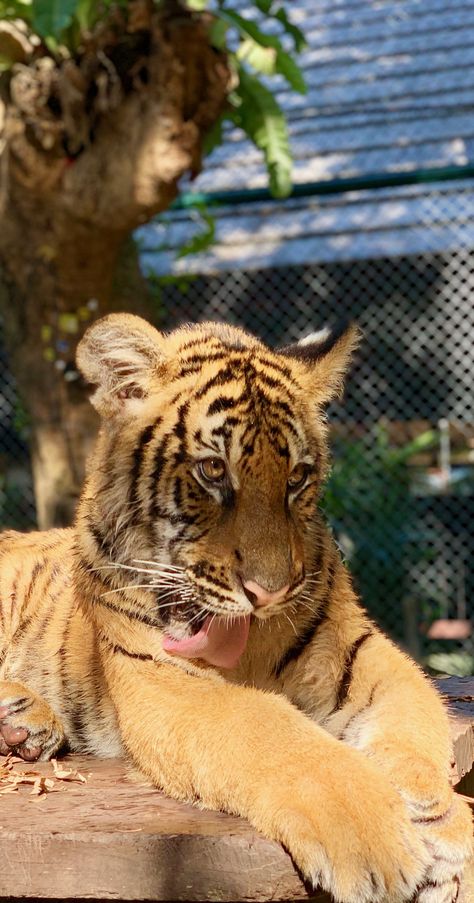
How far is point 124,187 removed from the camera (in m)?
5.87

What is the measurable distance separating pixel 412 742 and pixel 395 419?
5.69m

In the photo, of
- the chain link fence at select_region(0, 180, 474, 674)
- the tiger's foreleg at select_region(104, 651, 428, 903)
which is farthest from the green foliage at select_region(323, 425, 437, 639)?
the tiger's foreleg at select_region(104, 651, 428, 903)

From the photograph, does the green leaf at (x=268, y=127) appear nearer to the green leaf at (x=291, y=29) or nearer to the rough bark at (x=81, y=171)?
the green leaf at (x=291, y=29)

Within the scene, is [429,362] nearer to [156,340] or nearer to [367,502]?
[367,502]

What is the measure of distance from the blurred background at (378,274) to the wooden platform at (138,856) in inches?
181

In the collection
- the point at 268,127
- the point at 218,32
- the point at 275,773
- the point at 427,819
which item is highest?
the point at 218,32

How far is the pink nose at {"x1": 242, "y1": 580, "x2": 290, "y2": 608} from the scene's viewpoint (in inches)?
94.1

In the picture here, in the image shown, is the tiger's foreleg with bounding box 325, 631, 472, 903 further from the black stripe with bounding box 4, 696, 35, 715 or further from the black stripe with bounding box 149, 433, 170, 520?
the black stripe with bounding box 4, 696, 35, 715

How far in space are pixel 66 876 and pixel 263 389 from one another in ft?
3.75

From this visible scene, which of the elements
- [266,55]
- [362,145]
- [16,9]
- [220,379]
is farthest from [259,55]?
[220,379]

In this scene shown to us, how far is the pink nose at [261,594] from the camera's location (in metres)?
2.39

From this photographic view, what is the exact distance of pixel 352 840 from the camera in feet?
6.62

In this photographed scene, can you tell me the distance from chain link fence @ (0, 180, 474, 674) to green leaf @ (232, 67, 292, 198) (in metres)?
1.44

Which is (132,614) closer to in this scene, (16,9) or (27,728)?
(27,728)
